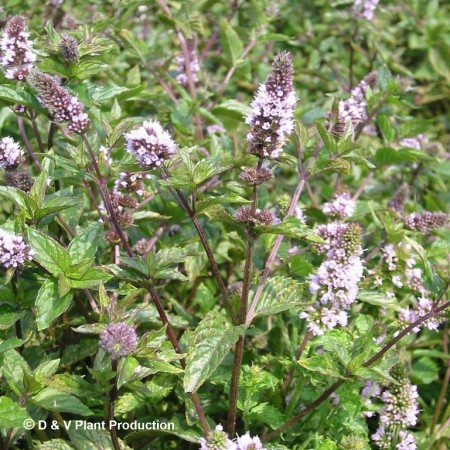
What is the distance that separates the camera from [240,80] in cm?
452

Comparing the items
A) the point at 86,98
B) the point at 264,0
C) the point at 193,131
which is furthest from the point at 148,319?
the point at 264,0

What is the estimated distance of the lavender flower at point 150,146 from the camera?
190cm

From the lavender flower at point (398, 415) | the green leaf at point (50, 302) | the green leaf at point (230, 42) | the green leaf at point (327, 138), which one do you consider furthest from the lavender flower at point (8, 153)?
the green leaf at point (230, 42)

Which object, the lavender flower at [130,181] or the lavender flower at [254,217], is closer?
the lavender flower at [254,217]

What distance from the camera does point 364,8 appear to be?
3975 mm

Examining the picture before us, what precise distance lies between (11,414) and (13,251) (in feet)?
1.52

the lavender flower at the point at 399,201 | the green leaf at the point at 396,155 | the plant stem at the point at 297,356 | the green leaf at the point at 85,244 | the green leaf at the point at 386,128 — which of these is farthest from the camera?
the green leaf at the point at 386,128

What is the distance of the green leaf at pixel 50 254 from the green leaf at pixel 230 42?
1.92 metres

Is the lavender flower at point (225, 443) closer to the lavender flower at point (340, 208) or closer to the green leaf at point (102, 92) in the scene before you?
the lavender flower at point (340, 208)

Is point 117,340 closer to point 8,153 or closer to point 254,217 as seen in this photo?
point 254,217

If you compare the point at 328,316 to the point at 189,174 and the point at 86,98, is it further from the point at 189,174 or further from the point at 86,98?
the point at 86,98

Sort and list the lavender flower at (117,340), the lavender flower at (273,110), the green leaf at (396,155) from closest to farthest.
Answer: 1. the lavender flower at (117,340)
2. the lavender flower at (273,110)
3. the green leaf at (396,155)

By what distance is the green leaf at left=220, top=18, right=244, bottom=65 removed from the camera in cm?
354

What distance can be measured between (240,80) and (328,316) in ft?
8.58
